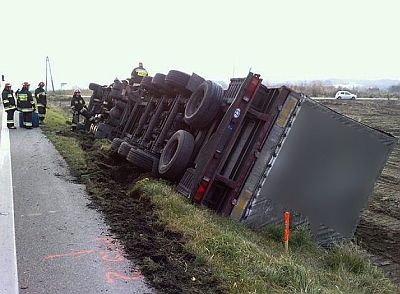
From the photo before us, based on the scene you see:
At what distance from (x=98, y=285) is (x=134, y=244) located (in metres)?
0.85

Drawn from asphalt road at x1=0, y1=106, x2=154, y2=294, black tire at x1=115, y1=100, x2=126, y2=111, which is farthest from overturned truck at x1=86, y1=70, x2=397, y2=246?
black tire at x1=115, y1=100, x2=126, y2=111

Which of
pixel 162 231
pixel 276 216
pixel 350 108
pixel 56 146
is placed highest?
pixel 350 108

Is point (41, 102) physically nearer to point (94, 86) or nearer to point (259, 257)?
point (94, 86)

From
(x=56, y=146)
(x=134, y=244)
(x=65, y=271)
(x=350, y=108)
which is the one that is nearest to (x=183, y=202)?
(x=134, y=244)

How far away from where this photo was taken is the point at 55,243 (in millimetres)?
4262

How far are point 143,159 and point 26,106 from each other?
7621 millimetres

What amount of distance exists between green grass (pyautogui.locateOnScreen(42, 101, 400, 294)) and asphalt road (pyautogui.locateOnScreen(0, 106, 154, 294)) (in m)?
0.65

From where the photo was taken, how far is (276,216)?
589 centimetres

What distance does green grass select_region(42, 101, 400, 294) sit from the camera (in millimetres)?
3557

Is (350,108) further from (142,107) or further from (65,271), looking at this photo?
(65,271)

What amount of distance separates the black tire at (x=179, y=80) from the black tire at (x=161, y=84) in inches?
15.7

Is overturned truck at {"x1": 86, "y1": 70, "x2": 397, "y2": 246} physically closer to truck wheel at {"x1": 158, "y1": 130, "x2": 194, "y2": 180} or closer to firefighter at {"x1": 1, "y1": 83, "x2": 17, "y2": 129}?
truck wheel at {"x1": 158, "y1": 130, "x2": 194, "y2": 180}

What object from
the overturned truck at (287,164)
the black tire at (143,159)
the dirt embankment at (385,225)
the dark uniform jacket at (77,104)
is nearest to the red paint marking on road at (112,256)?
the overturned truck at (287,164)

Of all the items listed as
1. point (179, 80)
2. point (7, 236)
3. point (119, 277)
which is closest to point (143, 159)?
point (179, 80)
